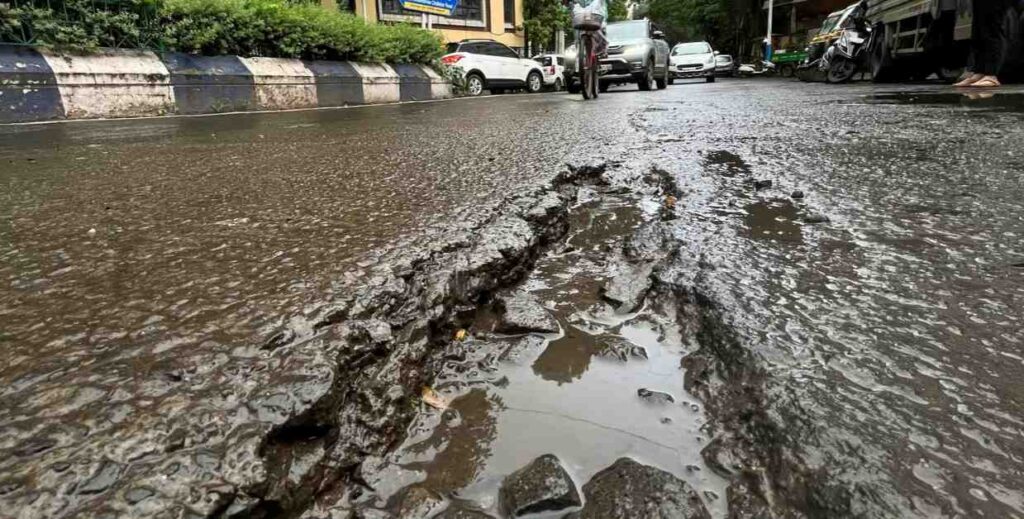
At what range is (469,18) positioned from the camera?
2353 cm

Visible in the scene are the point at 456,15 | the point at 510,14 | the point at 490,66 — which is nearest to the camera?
the point at 490,66

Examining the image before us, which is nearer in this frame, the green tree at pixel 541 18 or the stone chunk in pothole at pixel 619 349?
the stone chunk in pothole at pixel 619 349

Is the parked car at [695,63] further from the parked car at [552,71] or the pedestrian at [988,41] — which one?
the pedestrian at [988,41]

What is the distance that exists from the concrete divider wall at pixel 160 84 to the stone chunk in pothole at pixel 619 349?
21.6 feet

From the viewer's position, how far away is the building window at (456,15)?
20812mm

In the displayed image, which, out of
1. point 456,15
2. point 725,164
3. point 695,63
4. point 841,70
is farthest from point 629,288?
point 456,15

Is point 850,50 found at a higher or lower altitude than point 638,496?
higher

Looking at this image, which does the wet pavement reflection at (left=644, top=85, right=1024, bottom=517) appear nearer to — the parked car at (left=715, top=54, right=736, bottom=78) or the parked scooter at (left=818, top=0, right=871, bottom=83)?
the parked scooter at (left=818, top=0, right=871, bottom=83)

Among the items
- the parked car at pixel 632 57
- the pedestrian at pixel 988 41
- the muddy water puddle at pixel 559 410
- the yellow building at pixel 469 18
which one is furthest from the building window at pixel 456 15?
the muddy water puddle at pixel 559 410

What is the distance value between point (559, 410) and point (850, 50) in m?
13.0

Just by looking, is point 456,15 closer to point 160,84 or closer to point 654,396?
point 160,84

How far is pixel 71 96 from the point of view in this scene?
595 centimetres

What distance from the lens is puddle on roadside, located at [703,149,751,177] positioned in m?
2.49

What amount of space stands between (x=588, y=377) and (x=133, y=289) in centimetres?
92
